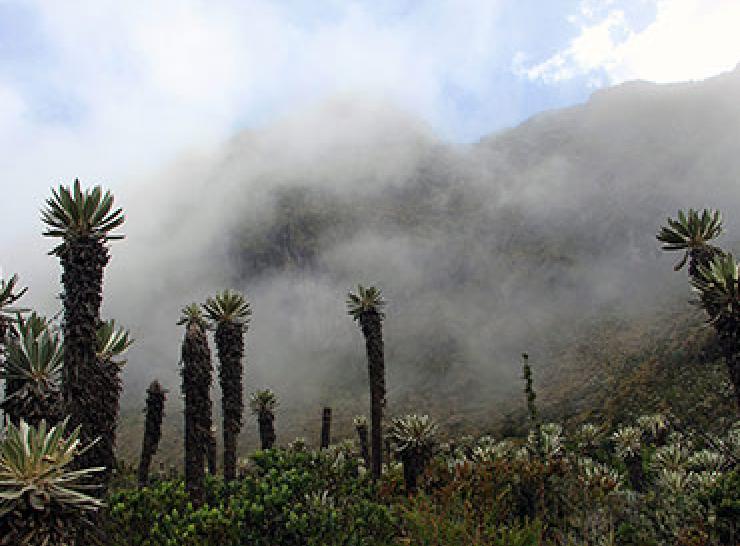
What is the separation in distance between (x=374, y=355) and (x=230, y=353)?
19.2 feet

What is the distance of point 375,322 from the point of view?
81.3ft

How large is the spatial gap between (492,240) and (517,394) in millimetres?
59888

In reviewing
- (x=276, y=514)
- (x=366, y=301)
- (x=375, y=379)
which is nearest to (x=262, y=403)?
(x=366, y=301)

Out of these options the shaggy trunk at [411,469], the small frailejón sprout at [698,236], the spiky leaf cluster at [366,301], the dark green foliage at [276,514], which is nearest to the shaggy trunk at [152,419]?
the spiky leaf cluster at [366,301]

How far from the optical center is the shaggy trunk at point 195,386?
17000 millimetres

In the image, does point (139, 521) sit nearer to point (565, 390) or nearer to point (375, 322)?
point (375, 322)

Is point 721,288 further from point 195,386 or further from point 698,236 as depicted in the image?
point 195,386

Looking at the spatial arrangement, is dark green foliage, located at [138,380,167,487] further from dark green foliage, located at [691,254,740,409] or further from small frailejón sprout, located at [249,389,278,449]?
dark green foliage, located at [691,254,740,409]

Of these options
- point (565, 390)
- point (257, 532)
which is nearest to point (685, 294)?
point (565, 390)

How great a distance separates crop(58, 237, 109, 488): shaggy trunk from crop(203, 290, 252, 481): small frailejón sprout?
8.19m

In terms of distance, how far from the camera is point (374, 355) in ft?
77.3

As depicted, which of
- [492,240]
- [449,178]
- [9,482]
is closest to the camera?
[9,482]

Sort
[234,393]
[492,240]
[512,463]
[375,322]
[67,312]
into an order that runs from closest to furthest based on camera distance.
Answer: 1. [67,312]
2. [512,463]
3. [234,393]
4. [375,322]
5. [492,240]

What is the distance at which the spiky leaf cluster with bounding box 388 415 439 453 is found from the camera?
54.4 feet
